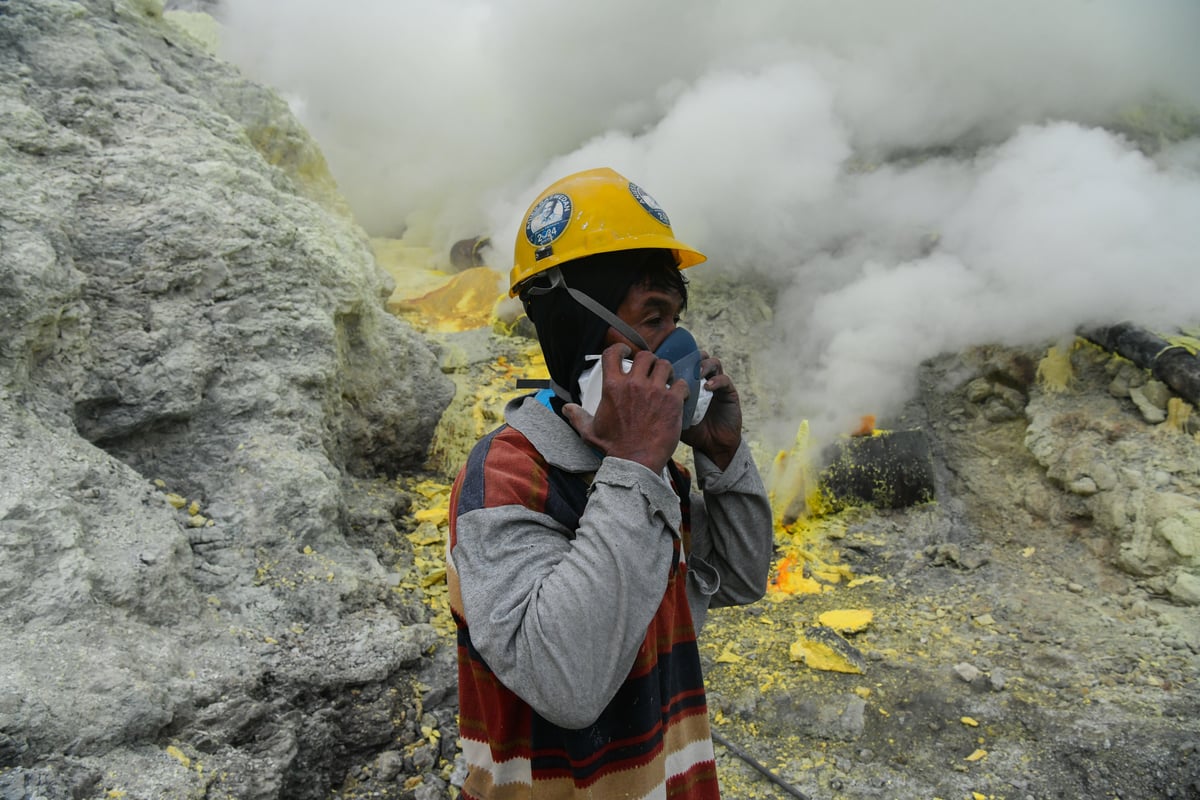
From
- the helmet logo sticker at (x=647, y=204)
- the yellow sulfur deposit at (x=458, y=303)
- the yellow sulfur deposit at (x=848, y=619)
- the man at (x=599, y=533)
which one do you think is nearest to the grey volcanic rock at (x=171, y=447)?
the man at (x=599, y=533)

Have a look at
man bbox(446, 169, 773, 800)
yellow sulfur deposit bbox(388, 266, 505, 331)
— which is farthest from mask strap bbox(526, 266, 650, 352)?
yellow sulfur deposit bbox(388, 266, 505, 331)

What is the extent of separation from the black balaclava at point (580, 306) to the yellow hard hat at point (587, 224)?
37 mm

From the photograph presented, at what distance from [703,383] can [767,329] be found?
5.43 metres

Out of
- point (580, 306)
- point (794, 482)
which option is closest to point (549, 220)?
point (580, 306)

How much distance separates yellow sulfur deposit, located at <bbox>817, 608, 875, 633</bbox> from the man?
9.37ft

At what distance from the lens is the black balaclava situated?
127 cm

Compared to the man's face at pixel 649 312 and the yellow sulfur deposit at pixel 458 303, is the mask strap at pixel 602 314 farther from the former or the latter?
the yellow sulfur deposit at pixel 458 303

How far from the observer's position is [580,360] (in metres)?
1.27

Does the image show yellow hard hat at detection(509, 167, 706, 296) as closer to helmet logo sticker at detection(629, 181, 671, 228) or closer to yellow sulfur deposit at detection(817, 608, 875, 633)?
helmet logo sticker at detection(629, 181, 671, 228)

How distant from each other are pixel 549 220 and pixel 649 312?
0.27 meters

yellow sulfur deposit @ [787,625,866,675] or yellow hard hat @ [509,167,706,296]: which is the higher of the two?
yellow hard hat @ [509,167,706,296]

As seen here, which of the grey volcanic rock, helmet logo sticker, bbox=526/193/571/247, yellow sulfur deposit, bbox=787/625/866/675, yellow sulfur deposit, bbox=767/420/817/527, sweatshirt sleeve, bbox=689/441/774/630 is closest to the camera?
helmet logo sticker, bbox=526/193/571/247

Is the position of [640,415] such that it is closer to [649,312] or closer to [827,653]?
[649,312]

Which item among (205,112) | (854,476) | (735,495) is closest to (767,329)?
(854,476)
